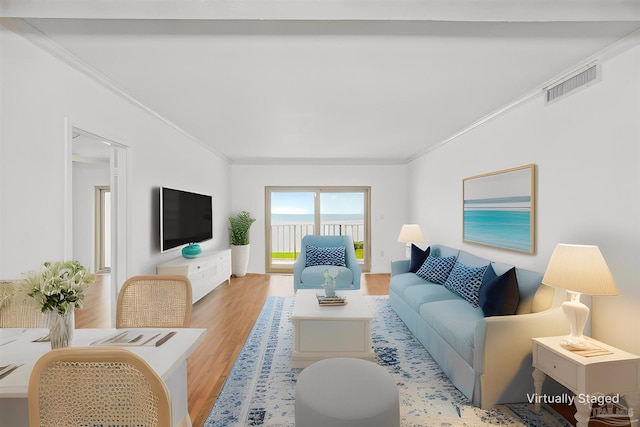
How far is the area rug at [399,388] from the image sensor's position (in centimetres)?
205

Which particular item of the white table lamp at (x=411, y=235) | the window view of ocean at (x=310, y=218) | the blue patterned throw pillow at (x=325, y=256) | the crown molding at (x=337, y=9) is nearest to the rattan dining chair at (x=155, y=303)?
the crown molding at (x=337, y=9)

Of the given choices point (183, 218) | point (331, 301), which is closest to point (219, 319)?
point (183, 218)

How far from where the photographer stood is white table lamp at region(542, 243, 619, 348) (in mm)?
1906

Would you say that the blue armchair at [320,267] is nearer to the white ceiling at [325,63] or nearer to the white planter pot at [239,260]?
the white planter pot at [239,260]

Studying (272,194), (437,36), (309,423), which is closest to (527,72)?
(437,36)

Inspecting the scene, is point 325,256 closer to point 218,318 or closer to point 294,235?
point 218,318

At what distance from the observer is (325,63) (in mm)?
2406

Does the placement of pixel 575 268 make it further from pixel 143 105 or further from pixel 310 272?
pixel 143 105

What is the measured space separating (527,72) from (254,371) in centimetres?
338

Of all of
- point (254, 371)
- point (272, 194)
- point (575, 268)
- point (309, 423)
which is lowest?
point (254, 371)

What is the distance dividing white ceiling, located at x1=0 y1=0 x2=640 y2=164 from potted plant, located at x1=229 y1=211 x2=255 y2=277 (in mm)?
2937

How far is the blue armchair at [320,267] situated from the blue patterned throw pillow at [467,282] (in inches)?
60.4

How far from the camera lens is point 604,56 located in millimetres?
2242

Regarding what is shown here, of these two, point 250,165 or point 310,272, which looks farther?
point 250,165
